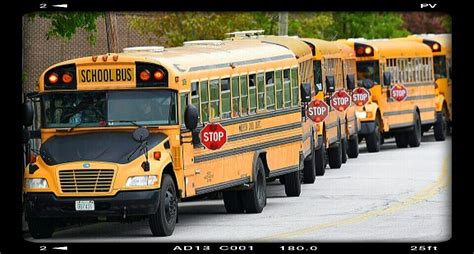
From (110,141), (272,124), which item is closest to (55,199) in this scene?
(110,141)

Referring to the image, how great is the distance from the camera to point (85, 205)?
1487cm

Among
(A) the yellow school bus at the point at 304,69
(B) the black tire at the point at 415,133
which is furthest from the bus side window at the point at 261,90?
(B) the black tire at the point at 415,133

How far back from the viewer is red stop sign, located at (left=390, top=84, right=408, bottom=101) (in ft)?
101

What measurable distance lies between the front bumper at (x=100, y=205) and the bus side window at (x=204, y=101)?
1.90 meters

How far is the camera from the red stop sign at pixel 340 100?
1040 inches

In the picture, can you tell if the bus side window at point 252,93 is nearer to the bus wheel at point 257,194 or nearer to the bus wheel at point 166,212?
the bus wheel at point 257,194

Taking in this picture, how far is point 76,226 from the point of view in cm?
1636

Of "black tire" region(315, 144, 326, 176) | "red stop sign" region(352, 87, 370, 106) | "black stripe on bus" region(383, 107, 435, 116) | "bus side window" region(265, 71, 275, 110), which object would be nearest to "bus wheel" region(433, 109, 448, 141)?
"black stripe on bus" region(383, 107, 435, 116)

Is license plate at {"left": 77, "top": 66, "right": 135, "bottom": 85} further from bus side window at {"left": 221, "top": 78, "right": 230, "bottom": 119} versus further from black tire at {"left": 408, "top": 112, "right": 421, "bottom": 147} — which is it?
black tire at {"left": 408, "top": 112, "right": 421, "bottom": 147}

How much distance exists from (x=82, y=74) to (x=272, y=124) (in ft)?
→ 13.6

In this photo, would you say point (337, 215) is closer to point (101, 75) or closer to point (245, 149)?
point (245, 149)

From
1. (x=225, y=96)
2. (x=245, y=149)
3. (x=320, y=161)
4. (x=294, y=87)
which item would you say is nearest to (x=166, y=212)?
(x=225, y=96)

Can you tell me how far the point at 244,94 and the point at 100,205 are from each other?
3.85 m
